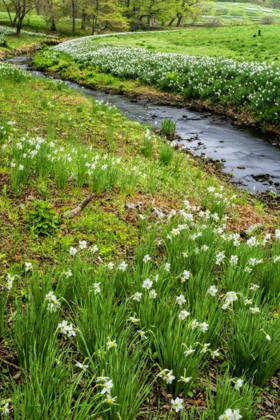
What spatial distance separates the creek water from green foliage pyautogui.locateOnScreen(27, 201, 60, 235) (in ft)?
14.2

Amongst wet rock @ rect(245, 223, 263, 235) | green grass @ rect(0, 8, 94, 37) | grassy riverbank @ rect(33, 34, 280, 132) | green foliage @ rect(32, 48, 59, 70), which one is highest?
green grass @ rect(0, 8, 94, 37)

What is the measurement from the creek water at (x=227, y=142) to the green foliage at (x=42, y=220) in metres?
4.34

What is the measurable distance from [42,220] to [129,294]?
1.73 meters

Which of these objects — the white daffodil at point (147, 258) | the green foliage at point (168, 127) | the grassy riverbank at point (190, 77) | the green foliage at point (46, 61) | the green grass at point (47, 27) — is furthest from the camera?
the green grass at point (47, 27)

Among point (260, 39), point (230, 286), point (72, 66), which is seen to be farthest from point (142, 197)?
point (260, 39)

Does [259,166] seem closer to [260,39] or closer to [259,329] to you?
[259,329]

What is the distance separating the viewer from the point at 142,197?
18.4 ft

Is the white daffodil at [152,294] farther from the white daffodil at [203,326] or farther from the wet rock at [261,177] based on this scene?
the wet rock at [261,177]

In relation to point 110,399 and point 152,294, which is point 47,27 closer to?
point 152,294

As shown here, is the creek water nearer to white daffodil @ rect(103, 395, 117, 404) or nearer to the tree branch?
the tree branch

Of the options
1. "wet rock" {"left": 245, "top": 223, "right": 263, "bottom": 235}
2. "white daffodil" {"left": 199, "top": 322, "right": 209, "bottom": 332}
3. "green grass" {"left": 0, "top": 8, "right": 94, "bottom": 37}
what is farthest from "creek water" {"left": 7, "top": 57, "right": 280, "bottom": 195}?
"green grass" {"left": 0, "top": 8, "right": 94, "bottom": 37}

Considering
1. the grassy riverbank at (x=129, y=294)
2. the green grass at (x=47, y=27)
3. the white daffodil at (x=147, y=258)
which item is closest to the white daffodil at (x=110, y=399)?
the grassy riverbank at (x=129, y=294)

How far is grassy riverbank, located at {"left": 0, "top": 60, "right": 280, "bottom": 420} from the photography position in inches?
76.4

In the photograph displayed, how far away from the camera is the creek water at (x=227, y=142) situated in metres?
8.37
